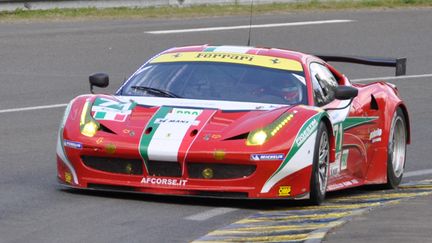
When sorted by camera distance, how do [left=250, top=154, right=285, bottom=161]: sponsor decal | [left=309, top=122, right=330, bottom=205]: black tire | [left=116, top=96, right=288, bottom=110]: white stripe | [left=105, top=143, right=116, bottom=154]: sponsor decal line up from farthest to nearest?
[left=116, top=96, right=288, bottom=110]: white stripe < [left=309, top=122, right=330, bottom=205]: black tire < [left=105, top=143, right=116, bottom=154]: sponsor decal < [left=250, top=154, right=285, bottom=161]: sponsor decal

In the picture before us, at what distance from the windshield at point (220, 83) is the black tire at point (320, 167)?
469 millimetres

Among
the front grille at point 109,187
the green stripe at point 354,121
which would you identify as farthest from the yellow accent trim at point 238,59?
the front grille at point 109,187

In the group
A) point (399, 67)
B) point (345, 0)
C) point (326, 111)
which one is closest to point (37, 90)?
point (399, 67)

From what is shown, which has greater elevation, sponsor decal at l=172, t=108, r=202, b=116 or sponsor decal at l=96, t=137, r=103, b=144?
sponsor decal at l=172, t=108, r=202, b=116

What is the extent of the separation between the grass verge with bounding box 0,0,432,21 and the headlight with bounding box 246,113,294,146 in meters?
14.8

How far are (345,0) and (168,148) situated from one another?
21.0 meters

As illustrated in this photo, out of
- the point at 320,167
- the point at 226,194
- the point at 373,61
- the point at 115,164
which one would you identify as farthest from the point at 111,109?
the point at 373,61

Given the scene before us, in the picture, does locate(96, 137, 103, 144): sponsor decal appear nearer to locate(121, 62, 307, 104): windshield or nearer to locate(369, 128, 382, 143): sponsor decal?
locate(121, 62, 307, 104): windshield

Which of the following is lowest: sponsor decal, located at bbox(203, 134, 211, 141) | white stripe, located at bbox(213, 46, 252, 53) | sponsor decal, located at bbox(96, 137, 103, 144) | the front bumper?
the front bumper

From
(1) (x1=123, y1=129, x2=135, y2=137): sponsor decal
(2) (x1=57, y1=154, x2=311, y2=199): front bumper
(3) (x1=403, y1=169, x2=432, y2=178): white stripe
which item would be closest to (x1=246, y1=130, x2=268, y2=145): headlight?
(2) (x1=57, y1=154, x2=311, y2=199): front bumper

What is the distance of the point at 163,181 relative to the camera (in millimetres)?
8969

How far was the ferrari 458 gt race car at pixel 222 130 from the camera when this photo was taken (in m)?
8.95

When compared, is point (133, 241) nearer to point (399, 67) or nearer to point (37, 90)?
point (399, 67)

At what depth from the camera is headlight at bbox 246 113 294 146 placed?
8.95 metres
